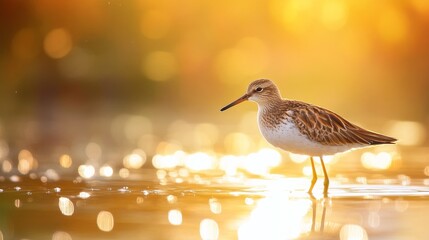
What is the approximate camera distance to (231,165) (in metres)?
17.0

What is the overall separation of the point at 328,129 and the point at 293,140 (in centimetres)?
62

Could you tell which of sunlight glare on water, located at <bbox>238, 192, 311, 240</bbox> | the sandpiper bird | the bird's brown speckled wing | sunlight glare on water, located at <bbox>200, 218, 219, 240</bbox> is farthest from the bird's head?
sunlight glare on water, located at <bbox>200, 218, 219, 240</bbox>

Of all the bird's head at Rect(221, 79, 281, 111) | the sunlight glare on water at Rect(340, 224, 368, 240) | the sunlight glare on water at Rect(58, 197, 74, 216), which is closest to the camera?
the sunlight glare on water at Rect(340, 224, 368, 240)

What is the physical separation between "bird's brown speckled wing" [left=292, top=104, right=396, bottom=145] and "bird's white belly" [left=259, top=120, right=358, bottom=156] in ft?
0.23

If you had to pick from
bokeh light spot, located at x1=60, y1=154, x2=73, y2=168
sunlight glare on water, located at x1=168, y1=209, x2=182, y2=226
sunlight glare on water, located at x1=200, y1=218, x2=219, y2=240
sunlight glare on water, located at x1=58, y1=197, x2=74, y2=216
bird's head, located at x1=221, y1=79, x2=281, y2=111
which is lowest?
sunlight glare on water, located at x1=200, y1=218, x2=219, y2=240

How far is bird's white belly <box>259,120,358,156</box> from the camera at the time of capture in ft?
43.7

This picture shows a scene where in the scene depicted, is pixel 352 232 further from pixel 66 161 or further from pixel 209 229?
pixel 66 161

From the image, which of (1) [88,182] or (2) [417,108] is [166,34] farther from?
(1) [88,182]

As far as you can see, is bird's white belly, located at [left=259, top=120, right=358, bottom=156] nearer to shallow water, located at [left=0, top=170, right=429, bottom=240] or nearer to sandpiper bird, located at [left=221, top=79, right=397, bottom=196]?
sandpiper bird, located at [left=221, top=79, right=397, bottom=196]

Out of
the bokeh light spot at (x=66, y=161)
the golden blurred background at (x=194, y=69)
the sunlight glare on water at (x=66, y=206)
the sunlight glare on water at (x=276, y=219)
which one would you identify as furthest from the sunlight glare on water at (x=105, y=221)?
the golden blurred background at (x=194, y=69)

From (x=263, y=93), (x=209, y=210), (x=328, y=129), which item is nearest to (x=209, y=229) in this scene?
(x=209, y=210)

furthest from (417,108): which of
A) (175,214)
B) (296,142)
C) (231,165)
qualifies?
(175,214)

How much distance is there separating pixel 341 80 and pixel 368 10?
2.83 m

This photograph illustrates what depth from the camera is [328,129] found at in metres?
13.6
